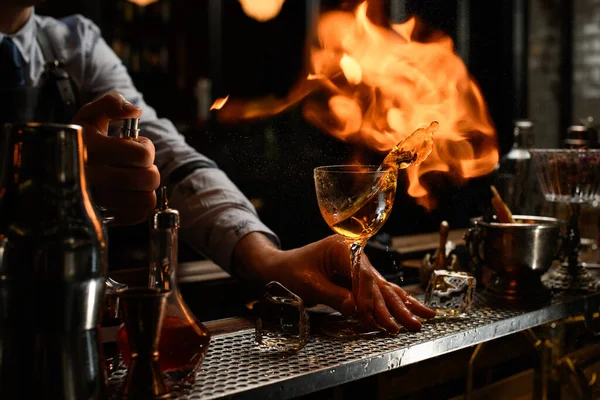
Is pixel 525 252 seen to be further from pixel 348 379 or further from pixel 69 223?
pixel 69 223

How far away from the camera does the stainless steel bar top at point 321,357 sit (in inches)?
39.9

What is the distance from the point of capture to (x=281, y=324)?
47.9 inches

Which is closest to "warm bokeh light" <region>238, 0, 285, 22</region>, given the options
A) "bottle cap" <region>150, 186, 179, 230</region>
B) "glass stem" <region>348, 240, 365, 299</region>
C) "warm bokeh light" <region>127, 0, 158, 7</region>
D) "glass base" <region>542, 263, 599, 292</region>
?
"warm bokeh light" <region>127, 0, 158, 7</region>

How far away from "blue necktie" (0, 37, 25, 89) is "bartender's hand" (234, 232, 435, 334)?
1218mm

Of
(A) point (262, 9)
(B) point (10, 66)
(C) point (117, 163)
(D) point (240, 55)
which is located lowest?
(C) point (117, 163)

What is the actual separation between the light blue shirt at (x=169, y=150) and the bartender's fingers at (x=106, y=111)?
28.0 inches

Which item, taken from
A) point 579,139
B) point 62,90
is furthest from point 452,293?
point 62,90

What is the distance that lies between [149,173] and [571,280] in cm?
121

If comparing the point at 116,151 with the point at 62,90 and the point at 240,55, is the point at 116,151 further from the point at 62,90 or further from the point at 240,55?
the point at 240,55

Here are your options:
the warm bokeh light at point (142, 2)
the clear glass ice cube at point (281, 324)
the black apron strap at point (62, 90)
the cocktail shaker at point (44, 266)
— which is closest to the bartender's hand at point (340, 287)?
the clear glass ice cube at point (281, 324)

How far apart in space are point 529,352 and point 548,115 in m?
3.55

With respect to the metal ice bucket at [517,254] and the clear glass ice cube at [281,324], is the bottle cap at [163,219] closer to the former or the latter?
the clear glass ice cube at [281,324]

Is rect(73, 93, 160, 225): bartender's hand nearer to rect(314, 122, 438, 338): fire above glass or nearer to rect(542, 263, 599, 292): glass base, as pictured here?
rect(314, 122, 438, 338): fire above glass

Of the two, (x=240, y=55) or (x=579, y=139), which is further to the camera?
(x=240, y=55)
